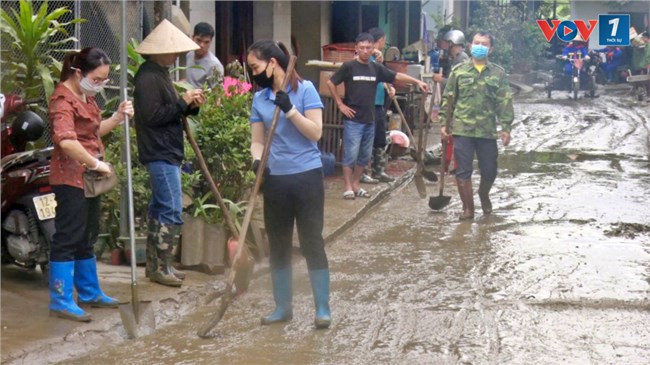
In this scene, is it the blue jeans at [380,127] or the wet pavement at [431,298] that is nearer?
the wet pavement at [431,298]

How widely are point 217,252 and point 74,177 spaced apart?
1.86 meters

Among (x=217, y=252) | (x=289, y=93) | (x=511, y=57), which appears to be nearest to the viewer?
(x=289, y=93)

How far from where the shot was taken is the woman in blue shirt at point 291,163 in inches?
268

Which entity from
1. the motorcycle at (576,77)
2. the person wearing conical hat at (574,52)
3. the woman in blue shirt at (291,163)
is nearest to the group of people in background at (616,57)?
the person wearing conical hat at (574,52)

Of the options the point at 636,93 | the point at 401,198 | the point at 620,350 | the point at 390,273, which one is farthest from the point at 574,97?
the point at 620,350

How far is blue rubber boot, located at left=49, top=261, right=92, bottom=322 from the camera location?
6.70 meters

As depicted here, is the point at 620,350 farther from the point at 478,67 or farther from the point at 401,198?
the point at 401,198

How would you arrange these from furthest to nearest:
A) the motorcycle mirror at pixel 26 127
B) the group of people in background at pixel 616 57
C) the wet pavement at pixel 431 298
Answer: the group of people in background at pixel 616 57
the motorcycle mirror at pixel 26 127
the wet pavement at pixel 431 298

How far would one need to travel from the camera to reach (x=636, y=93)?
31438 mm

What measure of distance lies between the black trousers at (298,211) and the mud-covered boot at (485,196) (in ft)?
15.6

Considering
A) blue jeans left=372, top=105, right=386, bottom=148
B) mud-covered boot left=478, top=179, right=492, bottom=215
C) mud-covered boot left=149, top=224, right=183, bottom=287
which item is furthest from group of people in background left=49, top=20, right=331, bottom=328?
blue jeans left=372, top=105, right=386, bottom=148

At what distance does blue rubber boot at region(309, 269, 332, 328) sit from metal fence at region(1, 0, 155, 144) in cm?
374

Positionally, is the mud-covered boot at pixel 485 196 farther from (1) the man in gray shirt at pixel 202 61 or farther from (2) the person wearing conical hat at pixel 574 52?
(2) the person wearing conical hat at pixel 574 52

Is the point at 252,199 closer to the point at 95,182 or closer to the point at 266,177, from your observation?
→ the point at 266,177
